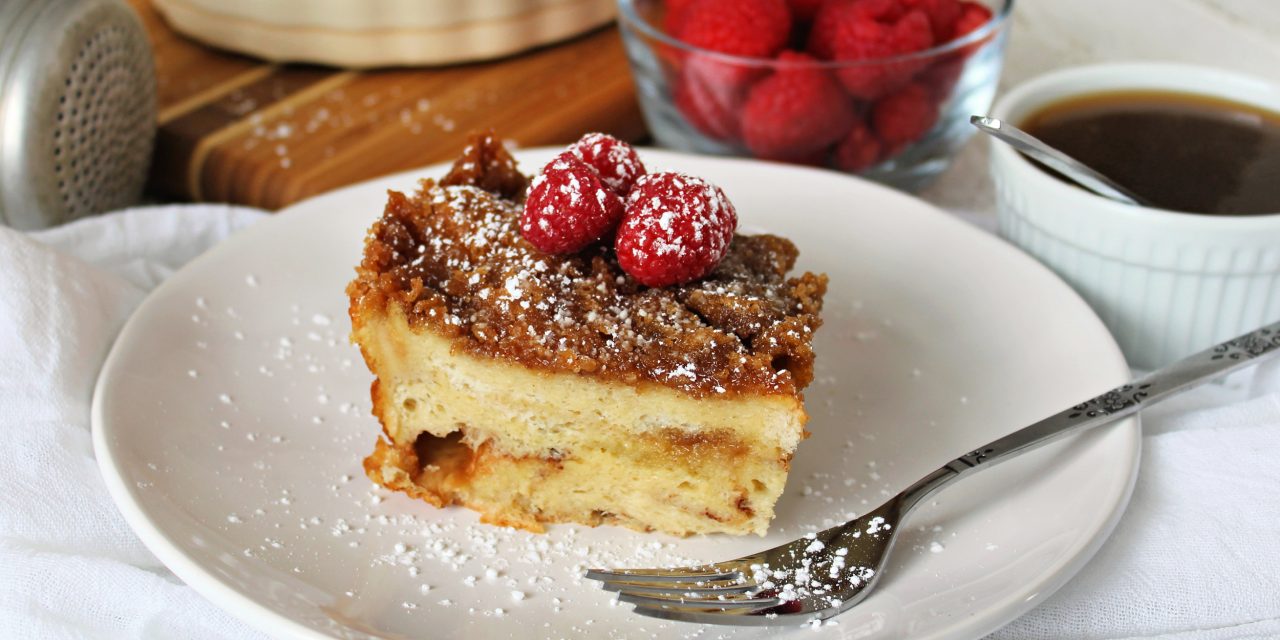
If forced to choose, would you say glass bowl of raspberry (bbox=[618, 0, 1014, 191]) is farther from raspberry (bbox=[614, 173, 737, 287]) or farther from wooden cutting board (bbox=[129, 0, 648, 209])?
raspberry (bbox=[614, 173, 737, 287])

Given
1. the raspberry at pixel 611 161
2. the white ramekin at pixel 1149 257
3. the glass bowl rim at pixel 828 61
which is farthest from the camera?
the glass bowl rim at pixel 828 61

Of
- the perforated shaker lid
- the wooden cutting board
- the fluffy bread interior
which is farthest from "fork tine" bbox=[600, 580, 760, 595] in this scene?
the perforated shaker lid

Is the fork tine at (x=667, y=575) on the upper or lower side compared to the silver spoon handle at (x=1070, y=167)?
lower

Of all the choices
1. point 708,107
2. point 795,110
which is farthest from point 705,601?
point 708,107

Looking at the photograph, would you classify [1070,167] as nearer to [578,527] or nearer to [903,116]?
[903,116]

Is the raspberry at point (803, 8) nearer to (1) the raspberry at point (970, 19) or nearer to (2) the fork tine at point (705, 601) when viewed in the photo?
(1) the raspberry at point (970, 19)

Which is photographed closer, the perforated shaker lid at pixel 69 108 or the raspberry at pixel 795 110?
the perforated shaker lid at pixel 69 108

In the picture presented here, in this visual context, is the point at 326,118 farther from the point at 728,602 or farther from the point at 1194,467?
the point at 1194,467

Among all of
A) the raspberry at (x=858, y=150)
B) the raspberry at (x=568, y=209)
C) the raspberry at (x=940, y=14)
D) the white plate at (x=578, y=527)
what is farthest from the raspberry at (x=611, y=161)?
the raspberry at (x=940, y=14)
